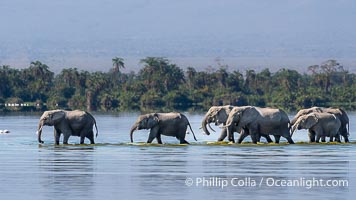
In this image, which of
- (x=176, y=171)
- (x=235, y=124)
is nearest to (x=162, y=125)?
(x=235, y=124)

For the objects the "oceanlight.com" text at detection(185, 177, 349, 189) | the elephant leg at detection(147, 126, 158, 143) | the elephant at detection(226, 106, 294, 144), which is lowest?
the "oceanlight.com" text at detection(185, 177, 349, 189)

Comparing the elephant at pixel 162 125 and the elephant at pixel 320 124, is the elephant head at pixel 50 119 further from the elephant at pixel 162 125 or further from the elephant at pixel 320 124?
the elephant at pixel 320 124

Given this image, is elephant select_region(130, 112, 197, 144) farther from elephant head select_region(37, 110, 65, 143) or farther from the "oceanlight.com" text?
the "oceanlight.com" text

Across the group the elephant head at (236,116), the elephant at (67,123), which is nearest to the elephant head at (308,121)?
the elephant head at (236,116)

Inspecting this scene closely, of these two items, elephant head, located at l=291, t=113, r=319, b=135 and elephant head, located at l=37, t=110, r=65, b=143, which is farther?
elephant head, located at l=291, t=113, r=319, b=135

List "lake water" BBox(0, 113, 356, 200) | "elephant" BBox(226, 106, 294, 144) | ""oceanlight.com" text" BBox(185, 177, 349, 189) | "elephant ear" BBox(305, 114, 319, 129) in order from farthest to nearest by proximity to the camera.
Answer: "elephant ear" BBox(305, 114, 319, 129) < "elephant" BBox(226, 106, 294, 144) < ""oceanlight.com" text" BBox(185, 177, 349, 189) < "lake water" BBox(0, 113, 356, 200)

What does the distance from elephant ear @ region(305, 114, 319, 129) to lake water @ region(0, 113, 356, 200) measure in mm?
1978

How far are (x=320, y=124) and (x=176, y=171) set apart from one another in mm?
15375

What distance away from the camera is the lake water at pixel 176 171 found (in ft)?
97.1

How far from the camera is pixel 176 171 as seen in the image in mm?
35344

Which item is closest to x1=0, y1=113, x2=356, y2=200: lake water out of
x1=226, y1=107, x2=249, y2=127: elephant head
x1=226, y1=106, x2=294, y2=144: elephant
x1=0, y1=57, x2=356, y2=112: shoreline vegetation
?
x1=226, y1=107, x2=249, y2=127: elephant head

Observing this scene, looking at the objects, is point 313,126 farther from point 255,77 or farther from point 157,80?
point 255,77

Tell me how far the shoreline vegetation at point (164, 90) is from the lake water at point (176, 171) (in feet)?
306

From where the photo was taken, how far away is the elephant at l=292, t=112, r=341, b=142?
163ft
